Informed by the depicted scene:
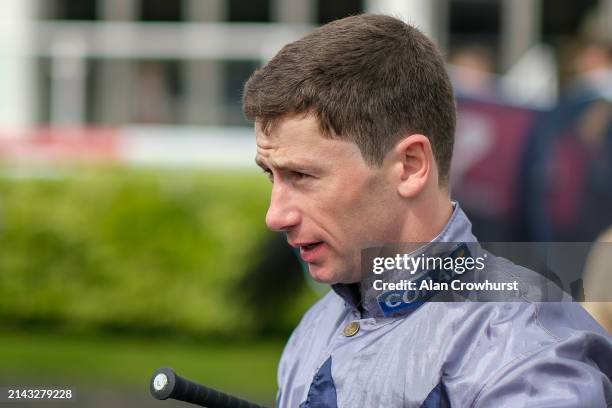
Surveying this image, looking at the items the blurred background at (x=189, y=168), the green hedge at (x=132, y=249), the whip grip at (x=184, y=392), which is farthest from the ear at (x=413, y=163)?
the green hedge at (x=132, y=249)

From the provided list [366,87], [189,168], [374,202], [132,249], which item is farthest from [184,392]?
[189,168]

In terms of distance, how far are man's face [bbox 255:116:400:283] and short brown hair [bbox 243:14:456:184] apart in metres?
0.02

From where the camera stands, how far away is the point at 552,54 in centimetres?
1091

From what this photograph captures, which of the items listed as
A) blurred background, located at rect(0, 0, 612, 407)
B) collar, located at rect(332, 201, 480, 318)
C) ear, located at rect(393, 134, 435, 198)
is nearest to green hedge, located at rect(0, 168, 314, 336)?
blurred background, located at rect(0, 0, 612, 407)

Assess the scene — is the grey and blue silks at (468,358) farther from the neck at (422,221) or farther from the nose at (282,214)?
the nose at (282,214)

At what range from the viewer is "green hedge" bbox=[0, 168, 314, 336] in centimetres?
865

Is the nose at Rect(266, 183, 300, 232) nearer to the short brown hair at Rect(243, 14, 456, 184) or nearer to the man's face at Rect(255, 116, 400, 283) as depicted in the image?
the man's face at Rect(255, 116, 400, 283)

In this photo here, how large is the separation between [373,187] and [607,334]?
46cm

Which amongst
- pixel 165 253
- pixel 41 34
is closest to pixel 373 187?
pixel 165 253

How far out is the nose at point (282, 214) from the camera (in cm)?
205

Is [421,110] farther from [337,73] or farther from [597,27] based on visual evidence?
[597,27]

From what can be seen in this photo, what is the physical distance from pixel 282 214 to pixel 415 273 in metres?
0.27

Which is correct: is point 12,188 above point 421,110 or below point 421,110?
below

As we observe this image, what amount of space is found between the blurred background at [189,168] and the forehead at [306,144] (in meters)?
2.49
